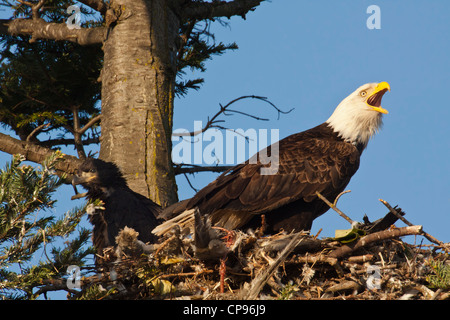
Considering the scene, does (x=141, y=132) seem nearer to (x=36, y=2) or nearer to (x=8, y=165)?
(x=36, y=2)

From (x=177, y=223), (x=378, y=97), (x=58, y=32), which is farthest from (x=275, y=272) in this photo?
(x=58, y=32)

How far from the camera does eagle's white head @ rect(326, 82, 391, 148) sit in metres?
7.46

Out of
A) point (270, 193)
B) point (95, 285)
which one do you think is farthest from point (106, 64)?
point (95, 285)

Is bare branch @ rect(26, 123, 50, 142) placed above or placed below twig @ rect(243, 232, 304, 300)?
Answer: above

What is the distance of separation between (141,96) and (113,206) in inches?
50.4

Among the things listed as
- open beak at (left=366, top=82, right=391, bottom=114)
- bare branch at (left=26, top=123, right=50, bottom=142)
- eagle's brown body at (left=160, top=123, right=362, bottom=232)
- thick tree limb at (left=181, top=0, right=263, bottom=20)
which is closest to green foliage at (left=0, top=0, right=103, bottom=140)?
bare branch at (left=26, top=123, right=50, bottom=142)

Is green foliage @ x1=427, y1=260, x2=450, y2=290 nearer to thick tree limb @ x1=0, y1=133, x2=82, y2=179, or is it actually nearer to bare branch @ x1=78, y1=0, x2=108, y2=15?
thick tree limb @ x1=0, y1=133, x2=82, y2=179

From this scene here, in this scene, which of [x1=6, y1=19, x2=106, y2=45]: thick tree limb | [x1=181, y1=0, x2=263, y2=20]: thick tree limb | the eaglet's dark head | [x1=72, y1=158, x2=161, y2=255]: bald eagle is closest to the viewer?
[x1=72, y1=158, x2=161, y2=255]: bald eagle

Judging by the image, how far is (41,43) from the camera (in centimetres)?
836

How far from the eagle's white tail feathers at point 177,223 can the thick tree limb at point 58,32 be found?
303cm


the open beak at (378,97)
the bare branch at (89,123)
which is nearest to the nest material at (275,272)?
the open beak at (378,97)

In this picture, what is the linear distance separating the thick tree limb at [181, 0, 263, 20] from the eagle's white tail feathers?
353 cm

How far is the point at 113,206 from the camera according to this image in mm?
7258

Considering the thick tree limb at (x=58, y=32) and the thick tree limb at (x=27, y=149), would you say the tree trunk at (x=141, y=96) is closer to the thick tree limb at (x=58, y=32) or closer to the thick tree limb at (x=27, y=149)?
the thick tree limb at (x=58, y=32)
